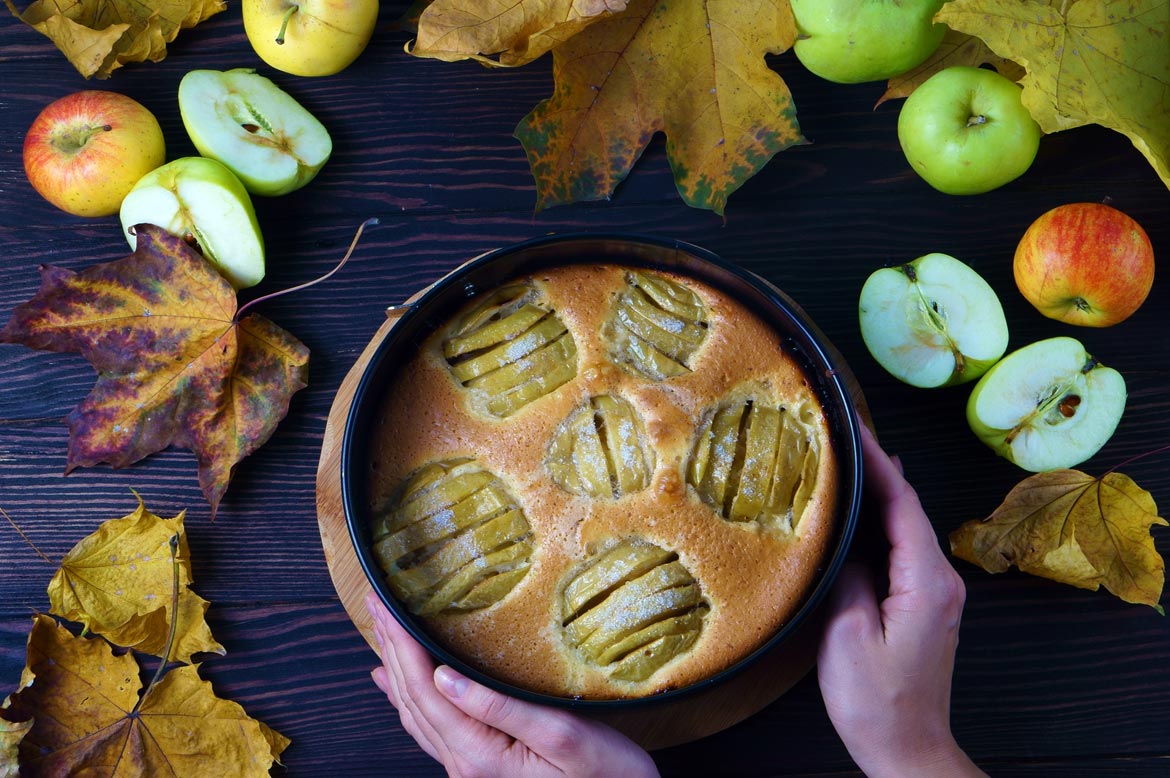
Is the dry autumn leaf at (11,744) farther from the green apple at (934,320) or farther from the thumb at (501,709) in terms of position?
the green apple at (934,320)

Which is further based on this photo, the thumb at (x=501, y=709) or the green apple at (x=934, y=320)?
the green apple at (x=934, y=320)

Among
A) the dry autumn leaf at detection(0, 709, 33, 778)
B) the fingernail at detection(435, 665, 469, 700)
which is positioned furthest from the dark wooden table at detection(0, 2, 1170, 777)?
the fingernail at detection(435, 665, 469, 700)

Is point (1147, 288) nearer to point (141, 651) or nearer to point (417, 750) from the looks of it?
point (417, 750)

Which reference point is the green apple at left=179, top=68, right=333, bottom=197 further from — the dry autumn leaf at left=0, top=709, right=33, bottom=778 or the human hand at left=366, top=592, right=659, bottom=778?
the dry autumn leaf at left=0, top=709, right=33, bottom=778

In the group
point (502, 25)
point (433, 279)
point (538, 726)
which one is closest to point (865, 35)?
point (502, 25)

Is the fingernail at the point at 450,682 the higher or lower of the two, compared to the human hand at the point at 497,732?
higher

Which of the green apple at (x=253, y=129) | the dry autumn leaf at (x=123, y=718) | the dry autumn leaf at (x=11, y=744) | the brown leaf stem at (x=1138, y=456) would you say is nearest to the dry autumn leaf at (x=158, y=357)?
the green apple at (x=253, y=129)

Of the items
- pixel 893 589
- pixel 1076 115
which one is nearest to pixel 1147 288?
pixel 1076 115
